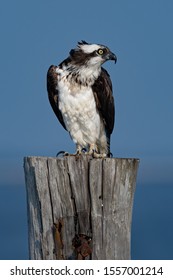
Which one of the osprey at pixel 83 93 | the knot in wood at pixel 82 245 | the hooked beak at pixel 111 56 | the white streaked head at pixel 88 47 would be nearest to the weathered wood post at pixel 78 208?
the knot in wood at pixel 82 245

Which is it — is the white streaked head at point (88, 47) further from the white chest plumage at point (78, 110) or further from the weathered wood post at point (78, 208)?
the weathered wood post at point (78, 208)

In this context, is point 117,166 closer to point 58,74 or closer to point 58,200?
point 58,200

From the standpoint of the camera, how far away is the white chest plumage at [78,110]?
8766mm

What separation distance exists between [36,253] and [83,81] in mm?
3729

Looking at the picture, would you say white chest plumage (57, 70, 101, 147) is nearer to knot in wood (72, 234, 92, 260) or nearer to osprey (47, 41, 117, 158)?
osprey (47, 41, 117, 158)

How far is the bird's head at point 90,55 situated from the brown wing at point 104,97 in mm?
248

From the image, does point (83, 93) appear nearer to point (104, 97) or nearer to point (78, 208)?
point (104, 97)

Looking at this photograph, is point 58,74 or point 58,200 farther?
point 58,74

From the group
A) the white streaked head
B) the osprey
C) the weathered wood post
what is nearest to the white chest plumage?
the osprey

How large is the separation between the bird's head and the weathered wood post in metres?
3.31

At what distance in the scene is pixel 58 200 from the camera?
561cm

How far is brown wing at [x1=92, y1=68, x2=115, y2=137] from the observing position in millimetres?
8945
